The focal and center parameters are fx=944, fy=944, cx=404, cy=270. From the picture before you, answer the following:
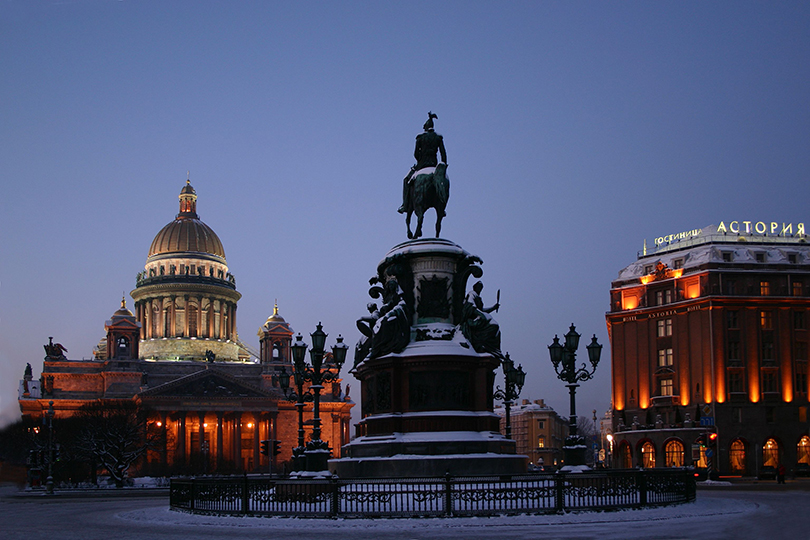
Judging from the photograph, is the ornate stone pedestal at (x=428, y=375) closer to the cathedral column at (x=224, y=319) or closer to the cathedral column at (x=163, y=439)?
the cathedral column at (x=163, y=439)

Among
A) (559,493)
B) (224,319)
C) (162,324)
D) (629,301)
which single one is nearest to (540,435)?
(224,319)

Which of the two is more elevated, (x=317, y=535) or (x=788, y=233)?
(x=788, y=233)

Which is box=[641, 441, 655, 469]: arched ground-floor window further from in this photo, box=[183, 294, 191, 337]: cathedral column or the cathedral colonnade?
box=[183, 294, 191, 337]: cathedral column

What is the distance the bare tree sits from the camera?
80.1m

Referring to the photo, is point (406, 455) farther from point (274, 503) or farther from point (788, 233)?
point (788, 233)

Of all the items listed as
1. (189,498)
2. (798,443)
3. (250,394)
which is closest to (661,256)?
(798,443)

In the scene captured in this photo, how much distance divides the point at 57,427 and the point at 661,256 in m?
66.2

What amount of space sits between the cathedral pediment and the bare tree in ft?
79.9

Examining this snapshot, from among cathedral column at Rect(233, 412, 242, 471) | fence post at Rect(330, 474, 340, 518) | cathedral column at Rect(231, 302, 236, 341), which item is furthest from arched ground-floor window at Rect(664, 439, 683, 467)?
cathedral column at Rect(231, 302, 236, 341)

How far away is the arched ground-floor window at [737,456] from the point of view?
84.9m

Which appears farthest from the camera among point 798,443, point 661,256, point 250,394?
point 250,394

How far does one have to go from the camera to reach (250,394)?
13638 cm

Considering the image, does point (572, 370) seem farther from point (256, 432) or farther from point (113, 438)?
point (256, 432)

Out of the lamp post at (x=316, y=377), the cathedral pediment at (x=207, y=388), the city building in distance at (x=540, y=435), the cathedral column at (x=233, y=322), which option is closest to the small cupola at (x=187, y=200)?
the cathedral column at (x=233, y=322)
